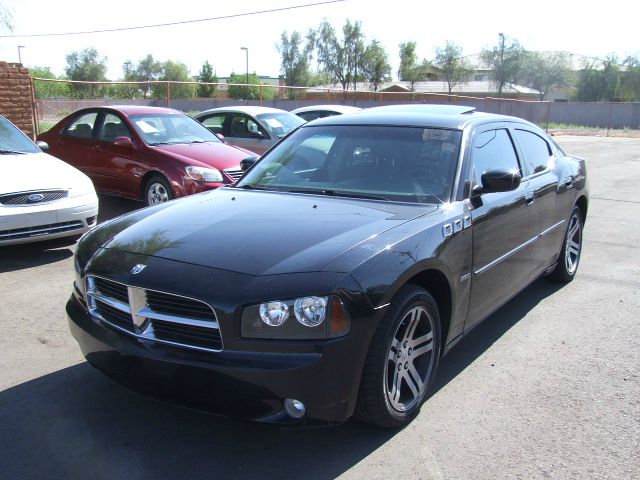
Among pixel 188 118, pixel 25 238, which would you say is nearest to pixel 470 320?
pixel 25 238

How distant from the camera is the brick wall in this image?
13.5 m

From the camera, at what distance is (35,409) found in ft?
10.9

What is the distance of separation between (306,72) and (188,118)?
78077 mm

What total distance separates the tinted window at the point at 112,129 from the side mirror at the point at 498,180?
6581 millimetres

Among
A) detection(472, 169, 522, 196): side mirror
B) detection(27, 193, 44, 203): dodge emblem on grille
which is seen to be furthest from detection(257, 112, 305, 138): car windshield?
detection(472, 169, 522, 196): side mirror

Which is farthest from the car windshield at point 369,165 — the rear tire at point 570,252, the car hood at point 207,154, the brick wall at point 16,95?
the brick wall at point 16,95

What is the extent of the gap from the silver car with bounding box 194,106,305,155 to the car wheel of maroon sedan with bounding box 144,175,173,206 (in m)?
3.21

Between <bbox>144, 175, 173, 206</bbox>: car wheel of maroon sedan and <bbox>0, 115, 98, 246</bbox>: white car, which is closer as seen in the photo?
<bbox>0, 115, 98, 246</bbox>: white car

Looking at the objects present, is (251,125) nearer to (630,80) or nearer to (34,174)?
(34,174)

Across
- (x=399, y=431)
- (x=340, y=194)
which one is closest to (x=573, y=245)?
(x=340, y=194)

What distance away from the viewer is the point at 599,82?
73188 mm

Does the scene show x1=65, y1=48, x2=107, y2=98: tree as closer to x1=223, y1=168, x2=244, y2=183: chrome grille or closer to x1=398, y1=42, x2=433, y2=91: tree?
x1=398, y1=42, x2=433, y2=91: tree

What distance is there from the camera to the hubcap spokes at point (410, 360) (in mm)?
3076

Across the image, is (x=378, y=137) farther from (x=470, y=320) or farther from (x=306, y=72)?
(x=306, y=72)
